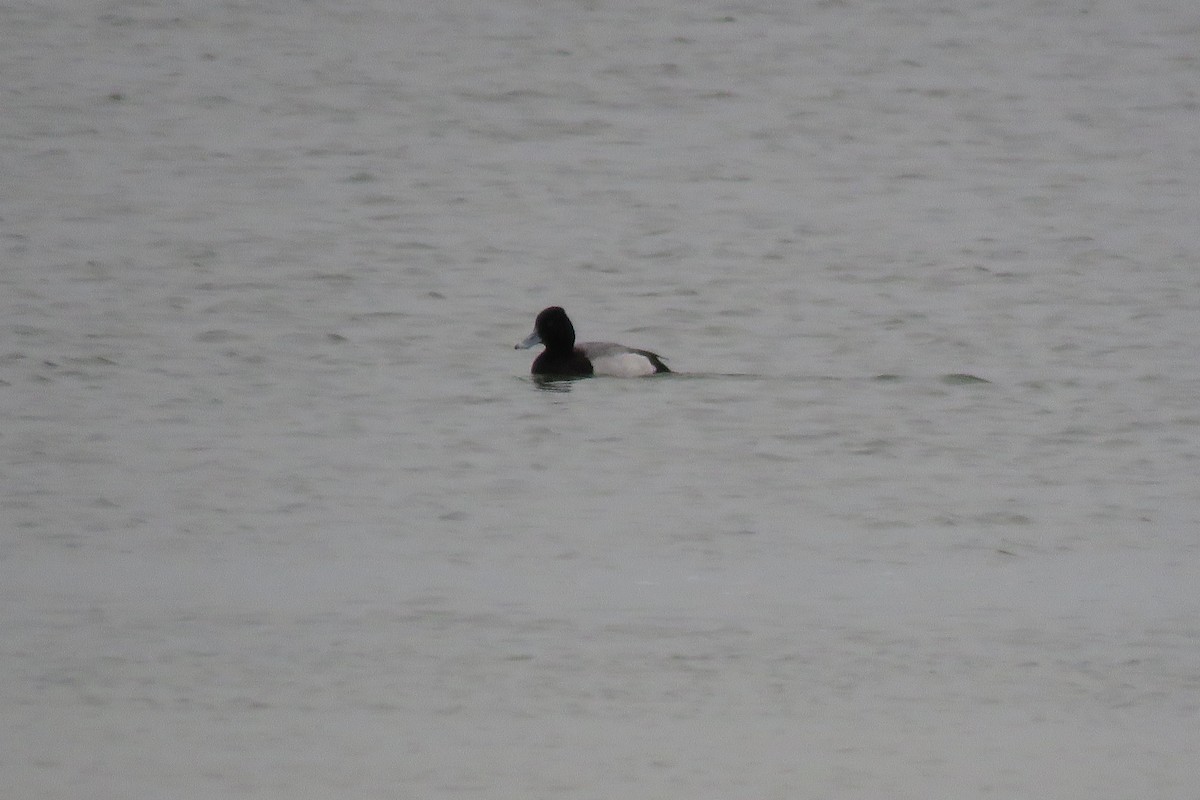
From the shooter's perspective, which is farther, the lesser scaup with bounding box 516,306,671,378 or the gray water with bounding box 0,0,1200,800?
the lesser scaup with bounding box 516,306,671,378

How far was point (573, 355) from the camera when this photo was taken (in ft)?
44.2

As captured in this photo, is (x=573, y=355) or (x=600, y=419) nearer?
(x=600, y=419)

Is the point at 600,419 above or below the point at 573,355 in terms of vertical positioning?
above

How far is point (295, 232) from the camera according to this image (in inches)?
664

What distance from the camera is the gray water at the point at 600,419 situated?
6469 millimetres

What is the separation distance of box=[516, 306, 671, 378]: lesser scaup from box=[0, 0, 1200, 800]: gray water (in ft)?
0.87

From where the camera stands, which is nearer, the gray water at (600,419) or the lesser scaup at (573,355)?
the gray water at (600,419)

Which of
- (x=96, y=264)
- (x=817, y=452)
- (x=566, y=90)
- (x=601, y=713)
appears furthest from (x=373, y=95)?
(x=601, y=713)

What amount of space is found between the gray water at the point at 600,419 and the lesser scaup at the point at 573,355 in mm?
266

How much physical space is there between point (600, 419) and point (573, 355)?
1803 mm

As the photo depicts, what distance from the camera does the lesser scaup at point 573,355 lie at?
1302cm

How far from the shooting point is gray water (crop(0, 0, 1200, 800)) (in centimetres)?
647

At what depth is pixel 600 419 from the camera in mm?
11711

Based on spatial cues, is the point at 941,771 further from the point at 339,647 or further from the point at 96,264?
the point at 96,264
